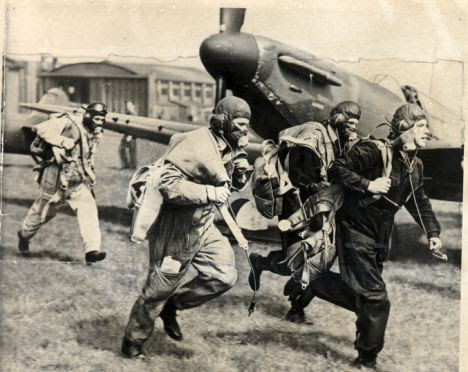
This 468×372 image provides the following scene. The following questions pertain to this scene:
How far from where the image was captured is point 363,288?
454 cm

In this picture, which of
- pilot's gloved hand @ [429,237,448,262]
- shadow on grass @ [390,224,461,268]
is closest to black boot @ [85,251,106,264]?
shadow on grass @ [390,224,461,268]

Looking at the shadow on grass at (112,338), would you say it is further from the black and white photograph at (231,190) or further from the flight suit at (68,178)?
the flight suit at (68,178)

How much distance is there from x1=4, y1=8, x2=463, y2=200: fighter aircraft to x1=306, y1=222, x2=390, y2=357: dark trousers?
723 mm

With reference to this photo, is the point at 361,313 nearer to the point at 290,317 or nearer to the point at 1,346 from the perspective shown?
the point at 290,317

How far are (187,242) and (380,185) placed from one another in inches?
58.6

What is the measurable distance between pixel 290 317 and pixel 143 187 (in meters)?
1.51

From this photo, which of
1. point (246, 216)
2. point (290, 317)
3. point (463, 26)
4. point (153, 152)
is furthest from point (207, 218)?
point (463, 26)

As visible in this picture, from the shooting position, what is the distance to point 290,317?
475 cm

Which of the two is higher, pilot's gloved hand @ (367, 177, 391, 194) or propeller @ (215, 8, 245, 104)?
propeller @ (215, 8, 245, 104)

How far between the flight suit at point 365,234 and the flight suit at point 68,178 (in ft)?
6.24

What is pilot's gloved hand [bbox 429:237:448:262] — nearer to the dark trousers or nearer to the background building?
the dark trousers

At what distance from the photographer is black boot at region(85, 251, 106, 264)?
478 centimetres

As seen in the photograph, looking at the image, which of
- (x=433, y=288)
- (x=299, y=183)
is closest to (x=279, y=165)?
(x=299, y=183)

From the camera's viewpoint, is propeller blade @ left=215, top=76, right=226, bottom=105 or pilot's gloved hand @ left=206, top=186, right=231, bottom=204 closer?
pilot's gloved hand @ left=206, top=186, right=231, bottom=204
